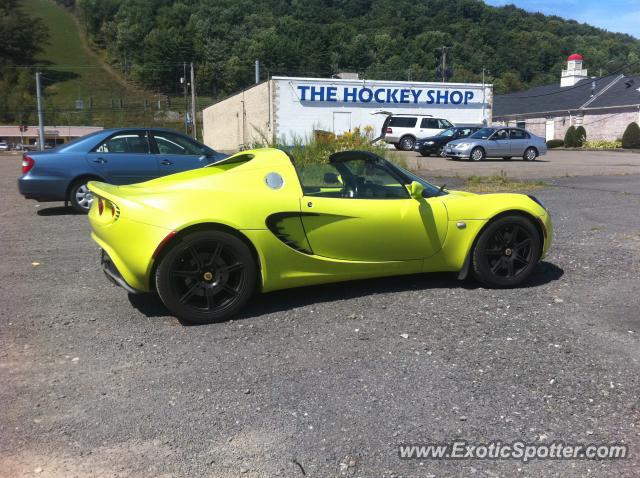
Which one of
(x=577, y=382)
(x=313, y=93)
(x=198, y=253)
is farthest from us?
(x=313, y=93)

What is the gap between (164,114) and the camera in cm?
9050

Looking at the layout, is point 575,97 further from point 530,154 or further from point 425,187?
point 425,187

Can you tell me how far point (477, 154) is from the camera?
912 inches

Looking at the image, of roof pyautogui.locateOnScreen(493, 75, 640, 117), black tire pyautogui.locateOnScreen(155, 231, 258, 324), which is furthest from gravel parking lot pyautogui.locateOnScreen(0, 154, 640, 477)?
roof pyautogui.locateOnScreen(493, 75, 640, 117)

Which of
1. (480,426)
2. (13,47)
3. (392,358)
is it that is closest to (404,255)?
(392,358)

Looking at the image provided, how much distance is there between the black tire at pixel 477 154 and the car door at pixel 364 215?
19222 millimetres

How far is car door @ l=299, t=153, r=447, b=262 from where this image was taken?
4402 millimetres

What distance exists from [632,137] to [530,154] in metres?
19.3

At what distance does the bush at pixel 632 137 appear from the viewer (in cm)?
3838

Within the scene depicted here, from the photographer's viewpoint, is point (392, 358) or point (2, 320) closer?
point (392, 358)

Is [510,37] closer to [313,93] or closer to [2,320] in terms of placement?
[313,93]

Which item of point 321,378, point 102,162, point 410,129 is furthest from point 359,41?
point 321,378

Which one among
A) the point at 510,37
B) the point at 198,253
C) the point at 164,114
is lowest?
the point at 198,253

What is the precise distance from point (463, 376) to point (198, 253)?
2068mm
